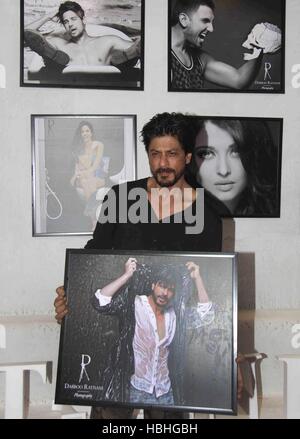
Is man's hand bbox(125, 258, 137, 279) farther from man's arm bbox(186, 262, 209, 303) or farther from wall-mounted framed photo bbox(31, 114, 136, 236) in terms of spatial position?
wall-mounted framed photo bbox(31, 114, 136, 236)

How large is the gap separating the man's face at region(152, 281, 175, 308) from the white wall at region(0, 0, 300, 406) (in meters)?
0.63

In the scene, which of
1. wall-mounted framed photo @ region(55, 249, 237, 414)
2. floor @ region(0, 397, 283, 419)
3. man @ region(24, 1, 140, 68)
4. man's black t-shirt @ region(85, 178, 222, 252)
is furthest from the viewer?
man @ region(24, 1, 140, 68)

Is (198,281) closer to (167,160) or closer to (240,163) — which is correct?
(167,160)

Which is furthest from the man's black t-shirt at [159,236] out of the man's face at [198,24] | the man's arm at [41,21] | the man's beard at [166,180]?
the man's arm at [41,21]

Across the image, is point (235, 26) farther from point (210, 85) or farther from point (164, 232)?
point (164, 232)

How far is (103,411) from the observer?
5.73 ft

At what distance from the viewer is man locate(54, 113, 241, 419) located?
1774 mm

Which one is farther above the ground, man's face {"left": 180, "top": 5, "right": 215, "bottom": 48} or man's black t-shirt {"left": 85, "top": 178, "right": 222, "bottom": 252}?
man's face {"left": 180, "top": 5, "right": 215, "bottom": 48}

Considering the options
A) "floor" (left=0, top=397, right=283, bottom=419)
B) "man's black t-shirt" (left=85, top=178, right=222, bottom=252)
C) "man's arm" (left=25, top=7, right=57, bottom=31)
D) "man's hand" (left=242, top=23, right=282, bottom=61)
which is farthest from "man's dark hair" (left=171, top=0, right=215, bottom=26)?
"floor" (left=0, top=397, right=283, bottom=419)

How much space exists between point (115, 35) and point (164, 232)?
94 cm

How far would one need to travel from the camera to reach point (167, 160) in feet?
5.88

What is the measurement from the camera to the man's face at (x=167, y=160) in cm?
179

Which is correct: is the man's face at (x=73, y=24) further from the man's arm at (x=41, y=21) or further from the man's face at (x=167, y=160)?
the man's face at (x=167, y=160)
